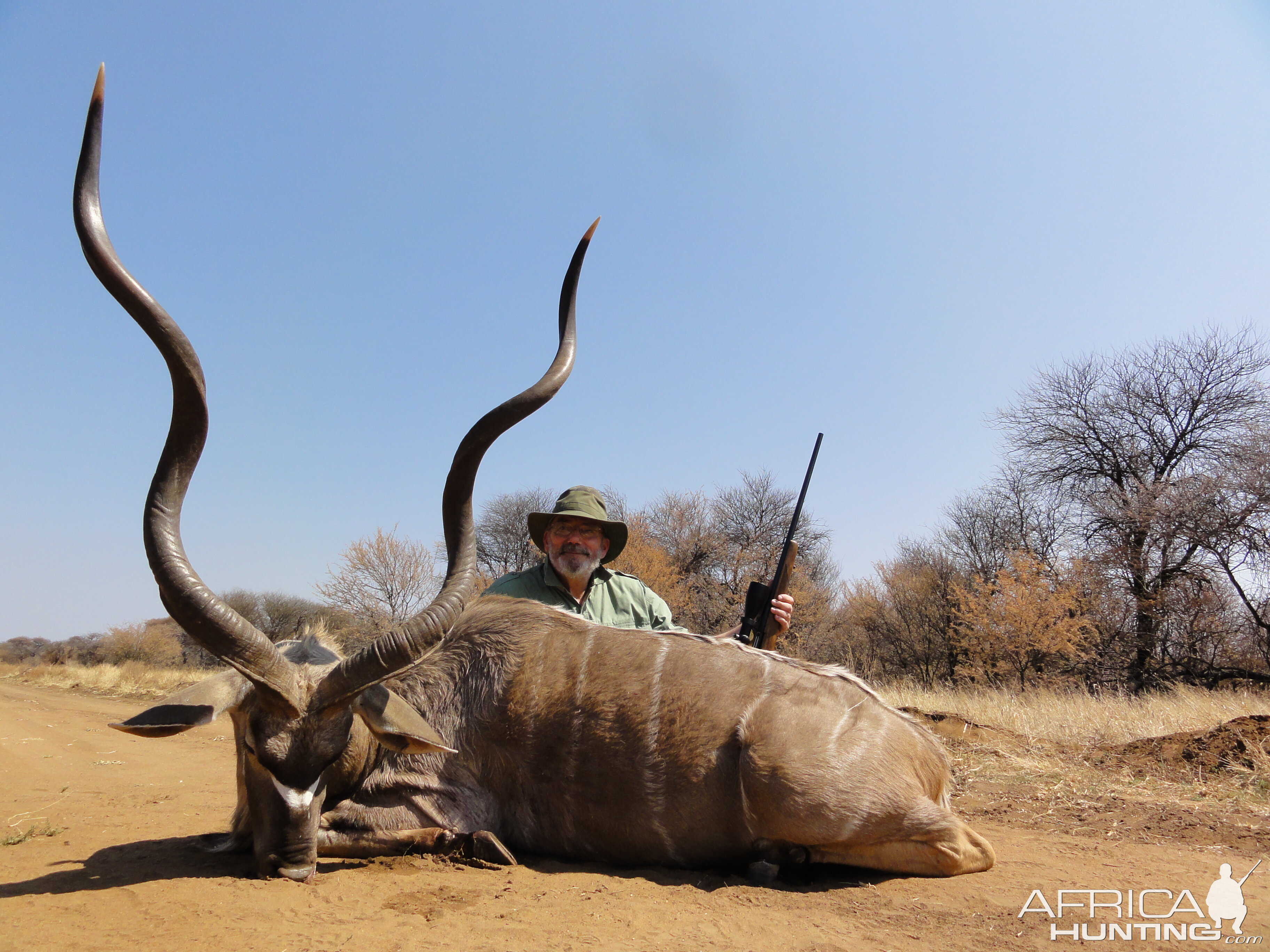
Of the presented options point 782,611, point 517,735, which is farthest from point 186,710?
→ point 782,611

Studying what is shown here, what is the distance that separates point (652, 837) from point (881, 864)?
1.06 meters

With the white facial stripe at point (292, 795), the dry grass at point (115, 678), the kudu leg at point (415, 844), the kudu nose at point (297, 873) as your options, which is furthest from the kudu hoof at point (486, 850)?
the dry grass at point (115, 678)

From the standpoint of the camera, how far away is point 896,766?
3738mm

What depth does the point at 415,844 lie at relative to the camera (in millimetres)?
3799

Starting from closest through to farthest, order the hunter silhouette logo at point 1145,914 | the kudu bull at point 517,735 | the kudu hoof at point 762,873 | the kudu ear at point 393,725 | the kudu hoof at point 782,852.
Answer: the hunter silhouette logo at point 1145,914 < the kudu bull at point 517,735 < the kudu ear at point 393,725 < the kudu hoof at point 762,873 < the kudu hoof at point 782,852

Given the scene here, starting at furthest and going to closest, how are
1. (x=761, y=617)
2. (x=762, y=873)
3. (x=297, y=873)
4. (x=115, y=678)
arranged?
(x=115, y=678) < (x=761, y=617) < (x=762, y=873) < (x=297, y=873)

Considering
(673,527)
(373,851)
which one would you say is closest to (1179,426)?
(673,527)

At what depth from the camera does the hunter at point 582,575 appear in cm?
585

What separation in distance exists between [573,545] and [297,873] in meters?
2.96

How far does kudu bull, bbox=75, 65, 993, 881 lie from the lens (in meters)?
3.33

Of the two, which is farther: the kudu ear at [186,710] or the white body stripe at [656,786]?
the white body stripe at [656,786]

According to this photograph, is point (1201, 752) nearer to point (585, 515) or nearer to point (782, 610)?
point (782, 610)

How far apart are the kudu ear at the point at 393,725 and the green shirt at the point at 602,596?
2.06 metres

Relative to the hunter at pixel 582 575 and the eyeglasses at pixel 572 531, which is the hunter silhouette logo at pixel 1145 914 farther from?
the eyeglasses at pixel 572 531
